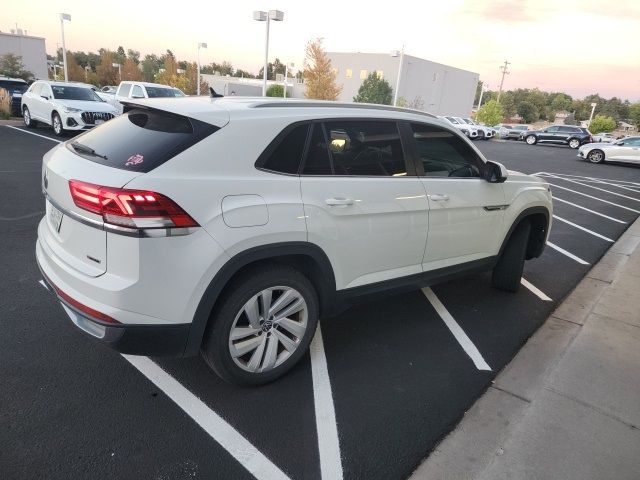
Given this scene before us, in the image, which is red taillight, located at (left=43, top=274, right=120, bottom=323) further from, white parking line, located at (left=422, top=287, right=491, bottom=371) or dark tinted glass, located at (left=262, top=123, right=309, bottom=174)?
white parking line, located at (left=422, top=287, right=491, bottom=371)

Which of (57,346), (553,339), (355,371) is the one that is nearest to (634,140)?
(553,339)

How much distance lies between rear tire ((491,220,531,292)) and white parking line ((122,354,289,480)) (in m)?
3.25

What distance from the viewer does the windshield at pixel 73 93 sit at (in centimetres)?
1395

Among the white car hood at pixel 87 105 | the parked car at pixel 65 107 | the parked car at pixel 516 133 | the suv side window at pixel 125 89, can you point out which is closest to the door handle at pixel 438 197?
the parked car at pixel 65 107

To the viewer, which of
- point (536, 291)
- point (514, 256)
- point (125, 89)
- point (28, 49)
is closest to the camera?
point (514, 256)

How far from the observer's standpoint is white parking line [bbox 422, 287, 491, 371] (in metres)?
3.57

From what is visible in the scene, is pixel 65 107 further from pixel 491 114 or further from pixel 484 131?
pixel 491 114

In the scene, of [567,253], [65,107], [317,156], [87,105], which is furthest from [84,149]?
[87,105]

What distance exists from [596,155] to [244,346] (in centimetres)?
2522

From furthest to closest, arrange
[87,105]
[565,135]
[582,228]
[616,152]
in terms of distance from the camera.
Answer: [565,135], [616,152], [87,105], [582,228]

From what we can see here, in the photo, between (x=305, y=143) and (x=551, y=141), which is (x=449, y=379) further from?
(x=551, y=141)

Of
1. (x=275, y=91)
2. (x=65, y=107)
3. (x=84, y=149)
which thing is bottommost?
(x=65, y=107)

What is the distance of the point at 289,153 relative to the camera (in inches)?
110

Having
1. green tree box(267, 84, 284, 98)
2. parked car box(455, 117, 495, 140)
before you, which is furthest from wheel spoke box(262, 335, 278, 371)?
green tree box(267, 84, 284, 98)
